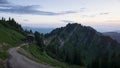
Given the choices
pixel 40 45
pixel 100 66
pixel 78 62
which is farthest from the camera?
pixel 40 45

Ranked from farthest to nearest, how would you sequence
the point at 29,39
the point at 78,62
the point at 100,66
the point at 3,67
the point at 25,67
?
the point at 29,39 → the point at 78,62 → the point at 100,66 → the point at 25,67 → the point at 3,67

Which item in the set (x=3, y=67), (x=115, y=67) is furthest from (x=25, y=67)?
(x=115, y=67)

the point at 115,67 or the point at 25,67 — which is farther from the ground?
the point at 25,67

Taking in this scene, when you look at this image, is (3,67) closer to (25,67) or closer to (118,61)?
(25,67)

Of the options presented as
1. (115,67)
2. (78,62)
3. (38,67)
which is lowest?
(78,62)

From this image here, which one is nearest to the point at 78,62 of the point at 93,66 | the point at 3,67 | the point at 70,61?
the point at 70,61

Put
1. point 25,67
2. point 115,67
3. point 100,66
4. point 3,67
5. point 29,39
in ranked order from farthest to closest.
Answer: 1. point 29,39
2. point 100,66
3. point 115,67
4. point 25,67
5. point 3,67

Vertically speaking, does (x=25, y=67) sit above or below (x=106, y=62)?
above

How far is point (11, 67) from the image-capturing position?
55.1 metres

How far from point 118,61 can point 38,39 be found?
8908cm

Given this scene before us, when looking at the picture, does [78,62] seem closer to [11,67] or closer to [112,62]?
[112,62]

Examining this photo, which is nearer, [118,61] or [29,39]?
[118,61]

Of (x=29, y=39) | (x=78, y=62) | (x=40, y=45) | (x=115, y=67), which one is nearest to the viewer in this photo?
(x=115, y=67)

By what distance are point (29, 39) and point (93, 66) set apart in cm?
9492
